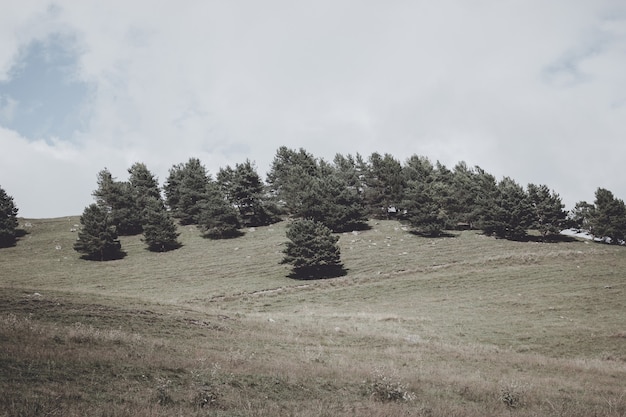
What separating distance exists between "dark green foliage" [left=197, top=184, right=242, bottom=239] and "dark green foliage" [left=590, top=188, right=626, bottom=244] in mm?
75055

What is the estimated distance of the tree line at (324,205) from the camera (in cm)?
7169

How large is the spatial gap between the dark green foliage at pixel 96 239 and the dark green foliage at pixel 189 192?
19.3m

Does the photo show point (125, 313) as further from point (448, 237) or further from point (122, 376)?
point (448, 237)

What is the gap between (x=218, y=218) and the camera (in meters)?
75.9

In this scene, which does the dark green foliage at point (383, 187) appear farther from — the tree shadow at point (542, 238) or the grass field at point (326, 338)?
the grass field at point (326, 338)

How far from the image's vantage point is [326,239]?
56469mm

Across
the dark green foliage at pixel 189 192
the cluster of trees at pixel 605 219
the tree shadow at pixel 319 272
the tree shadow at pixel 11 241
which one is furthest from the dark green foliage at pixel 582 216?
the tree shadow at pixel 11 241

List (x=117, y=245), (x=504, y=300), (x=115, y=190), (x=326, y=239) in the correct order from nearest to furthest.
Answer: (x=504, y=300) < (x=326, y=239) < (x=117, y=245) < (x=115, y=190)

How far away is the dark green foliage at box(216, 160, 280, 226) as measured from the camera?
85000 mm

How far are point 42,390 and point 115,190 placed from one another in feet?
266

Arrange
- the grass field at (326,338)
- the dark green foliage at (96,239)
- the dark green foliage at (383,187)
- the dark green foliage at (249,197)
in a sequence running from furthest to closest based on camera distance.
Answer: the dark green foliage at (383,187) → the dark green foliage at (249,197) → the dark green foliage at (96,239) → the grass field at (326,338)

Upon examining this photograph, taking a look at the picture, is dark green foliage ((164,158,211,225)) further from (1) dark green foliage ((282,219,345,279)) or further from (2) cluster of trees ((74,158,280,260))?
(1) dark green foliage ((282,219,345,279))

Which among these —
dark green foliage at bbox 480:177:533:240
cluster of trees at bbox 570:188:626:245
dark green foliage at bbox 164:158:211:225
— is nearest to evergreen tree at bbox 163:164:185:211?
dark green foliage at bbox 164:158:211:225

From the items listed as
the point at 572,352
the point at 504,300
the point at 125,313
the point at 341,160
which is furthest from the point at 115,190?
the point at 572,352
